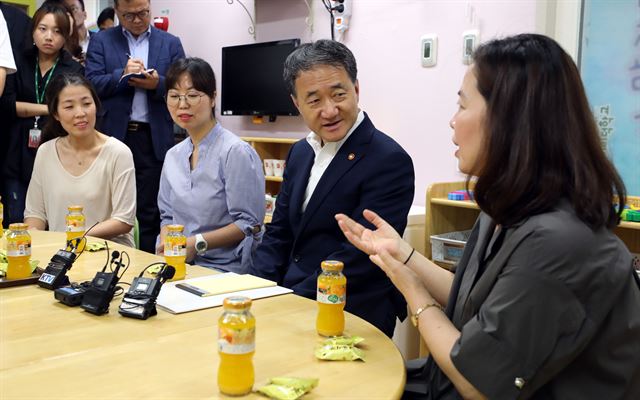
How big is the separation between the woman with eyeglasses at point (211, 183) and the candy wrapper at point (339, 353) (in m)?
1.31

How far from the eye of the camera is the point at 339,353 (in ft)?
4.09

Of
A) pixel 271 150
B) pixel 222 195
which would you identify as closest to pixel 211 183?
pixel 222 195

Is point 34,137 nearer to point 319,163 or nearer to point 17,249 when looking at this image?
point 17,249

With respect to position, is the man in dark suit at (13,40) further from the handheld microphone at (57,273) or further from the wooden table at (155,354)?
the wooden table at (155,354)

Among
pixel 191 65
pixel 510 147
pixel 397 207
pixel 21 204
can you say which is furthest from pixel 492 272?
pixel 21 204

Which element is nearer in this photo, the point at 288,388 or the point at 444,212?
the point at 288,388

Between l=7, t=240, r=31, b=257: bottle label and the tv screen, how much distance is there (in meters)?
2.69

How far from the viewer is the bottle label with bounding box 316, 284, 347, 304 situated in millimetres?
1366

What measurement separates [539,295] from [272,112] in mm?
3616

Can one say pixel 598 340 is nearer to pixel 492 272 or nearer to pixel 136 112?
pixel 492 272

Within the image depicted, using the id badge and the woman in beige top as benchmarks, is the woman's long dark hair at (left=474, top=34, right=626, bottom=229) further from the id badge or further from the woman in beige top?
the id badge

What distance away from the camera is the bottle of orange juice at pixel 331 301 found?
54.0 inches

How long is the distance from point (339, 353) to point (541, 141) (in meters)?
0.57

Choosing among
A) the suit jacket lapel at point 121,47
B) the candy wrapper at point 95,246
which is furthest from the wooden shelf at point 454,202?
the suit jacket lapel at point 121,47
